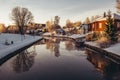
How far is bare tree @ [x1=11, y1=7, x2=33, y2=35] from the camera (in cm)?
10401

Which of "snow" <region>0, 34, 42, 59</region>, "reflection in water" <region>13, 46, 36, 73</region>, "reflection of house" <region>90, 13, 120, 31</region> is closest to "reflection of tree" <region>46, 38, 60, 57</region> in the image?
"snow" <region>0, 34, 42, 59</region>

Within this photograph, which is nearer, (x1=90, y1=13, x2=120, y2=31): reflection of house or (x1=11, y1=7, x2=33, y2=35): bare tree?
(x1=90, y1=13, x2=120, y2=31): reflection of house

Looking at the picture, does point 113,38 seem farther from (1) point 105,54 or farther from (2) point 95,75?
(2) point 95,75

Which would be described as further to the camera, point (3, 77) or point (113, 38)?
point (113, 38)

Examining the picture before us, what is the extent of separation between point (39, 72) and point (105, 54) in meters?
15.2

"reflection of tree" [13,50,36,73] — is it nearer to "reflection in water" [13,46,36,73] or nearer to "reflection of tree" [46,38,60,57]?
"reflection in water" [13,46,36,73]

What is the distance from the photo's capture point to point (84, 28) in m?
92.8

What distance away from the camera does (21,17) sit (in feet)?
349

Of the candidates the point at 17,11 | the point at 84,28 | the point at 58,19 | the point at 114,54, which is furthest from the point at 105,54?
the point at 58,19

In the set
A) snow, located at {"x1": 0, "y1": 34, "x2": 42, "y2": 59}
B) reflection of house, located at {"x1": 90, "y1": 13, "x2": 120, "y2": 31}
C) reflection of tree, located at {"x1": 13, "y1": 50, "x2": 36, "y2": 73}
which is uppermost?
reflection of house, located at {"x1": 90, "y1": 13, "x2": 120, "y2": 31}

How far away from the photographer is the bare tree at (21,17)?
10401 centimetres

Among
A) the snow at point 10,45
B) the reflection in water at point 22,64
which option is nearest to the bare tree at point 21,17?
the snow at point 10,45

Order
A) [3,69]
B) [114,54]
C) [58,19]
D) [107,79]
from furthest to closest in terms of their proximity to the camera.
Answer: [58,19] → [114,54] → [3,69] → [107,79]

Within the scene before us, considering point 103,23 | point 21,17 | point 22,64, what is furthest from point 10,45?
point 21,17
